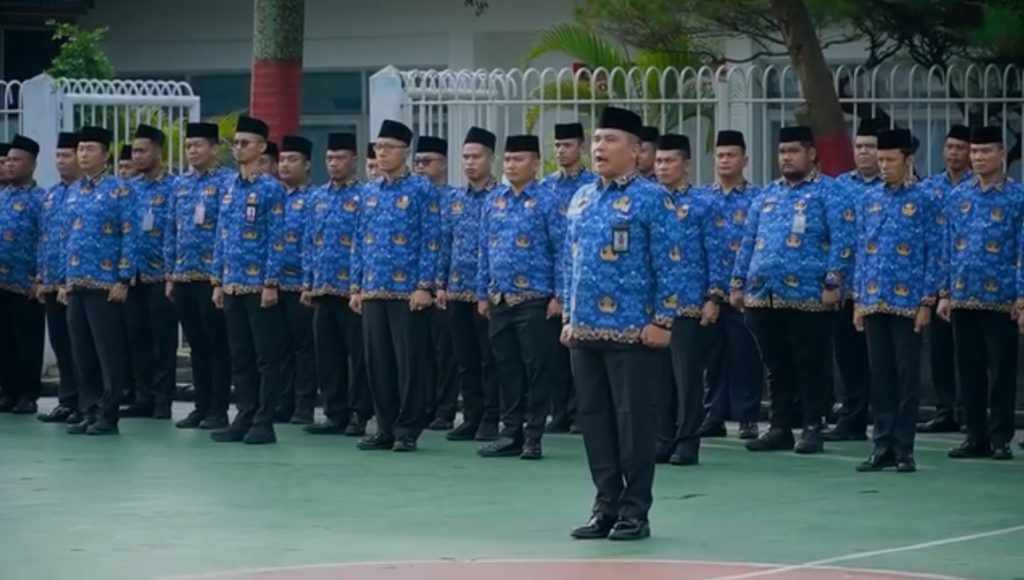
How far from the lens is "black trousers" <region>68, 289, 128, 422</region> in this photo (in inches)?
655

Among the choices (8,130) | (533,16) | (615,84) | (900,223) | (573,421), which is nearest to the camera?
(900,223)

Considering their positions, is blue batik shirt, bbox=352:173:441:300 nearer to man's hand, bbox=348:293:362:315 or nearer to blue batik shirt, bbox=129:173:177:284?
man's hand, bbox=348:293:362:315

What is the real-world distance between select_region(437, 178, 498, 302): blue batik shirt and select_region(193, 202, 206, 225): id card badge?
1910 mm

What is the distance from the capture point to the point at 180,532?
38.0ft

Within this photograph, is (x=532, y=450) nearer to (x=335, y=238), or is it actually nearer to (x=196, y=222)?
(x=335, y=238)

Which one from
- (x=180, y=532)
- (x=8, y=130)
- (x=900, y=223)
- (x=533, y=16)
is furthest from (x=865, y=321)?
(x=533, y=16)

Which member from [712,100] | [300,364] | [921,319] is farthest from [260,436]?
[921,319]

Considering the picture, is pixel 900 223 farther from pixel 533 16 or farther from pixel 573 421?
pixel 533 16

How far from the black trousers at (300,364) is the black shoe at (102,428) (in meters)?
1.35

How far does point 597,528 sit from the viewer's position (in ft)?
37.4

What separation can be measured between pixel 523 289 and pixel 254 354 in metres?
2.23

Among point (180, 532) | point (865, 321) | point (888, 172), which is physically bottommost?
point (180, 532)

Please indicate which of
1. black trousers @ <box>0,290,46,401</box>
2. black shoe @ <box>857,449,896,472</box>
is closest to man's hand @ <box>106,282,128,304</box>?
black trousers @ <box>0,290,46,401</box>

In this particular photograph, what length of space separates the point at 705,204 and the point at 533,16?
1616 centimetres
